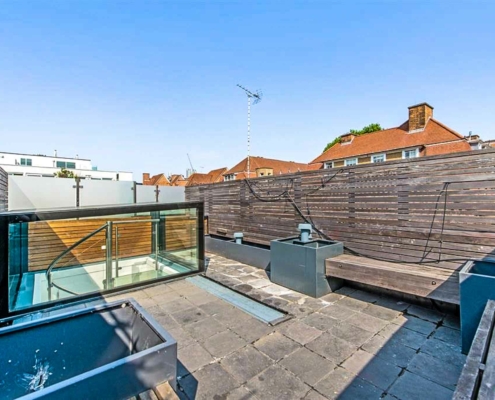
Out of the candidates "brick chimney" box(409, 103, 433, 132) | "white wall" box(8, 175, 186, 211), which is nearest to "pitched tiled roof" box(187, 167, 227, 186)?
"brick chimney" box(409, 103, 433, 132)

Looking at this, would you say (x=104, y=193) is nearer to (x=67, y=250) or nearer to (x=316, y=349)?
(x=67, y=250)

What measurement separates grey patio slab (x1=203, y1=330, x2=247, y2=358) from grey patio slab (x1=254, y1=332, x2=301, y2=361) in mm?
185

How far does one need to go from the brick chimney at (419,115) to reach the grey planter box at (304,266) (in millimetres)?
16610

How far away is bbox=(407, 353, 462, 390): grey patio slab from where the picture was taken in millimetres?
1896

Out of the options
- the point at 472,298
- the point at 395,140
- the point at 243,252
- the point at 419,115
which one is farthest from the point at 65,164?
the point at 472,298

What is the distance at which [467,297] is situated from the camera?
7.33 ft

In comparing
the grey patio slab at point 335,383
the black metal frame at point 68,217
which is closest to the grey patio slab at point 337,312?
the grey patio slab at point 335,383

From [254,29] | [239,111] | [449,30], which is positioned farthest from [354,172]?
[239,111]

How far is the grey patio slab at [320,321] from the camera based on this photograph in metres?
2.76

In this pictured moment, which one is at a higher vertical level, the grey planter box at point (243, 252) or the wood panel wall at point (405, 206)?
the wood panel wall at point (405, 206)

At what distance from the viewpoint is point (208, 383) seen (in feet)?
6.27

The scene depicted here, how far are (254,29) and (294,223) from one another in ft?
16.4

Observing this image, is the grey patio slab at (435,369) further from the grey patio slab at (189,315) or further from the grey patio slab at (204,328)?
the grey patio slab at (189,315)

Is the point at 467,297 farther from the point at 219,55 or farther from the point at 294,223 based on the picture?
the point at 219,55
